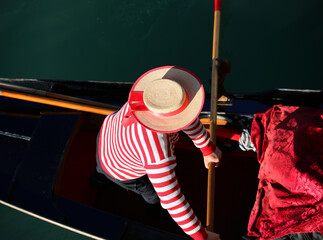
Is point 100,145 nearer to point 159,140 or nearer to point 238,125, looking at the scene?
point 159,140

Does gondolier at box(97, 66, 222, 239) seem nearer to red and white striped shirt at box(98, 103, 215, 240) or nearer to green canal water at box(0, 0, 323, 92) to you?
red and white striped shirt at box(98, 103, 215, 240)

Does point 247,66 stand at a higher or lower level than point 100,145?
higher

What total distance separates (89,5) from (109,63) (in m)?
0.69

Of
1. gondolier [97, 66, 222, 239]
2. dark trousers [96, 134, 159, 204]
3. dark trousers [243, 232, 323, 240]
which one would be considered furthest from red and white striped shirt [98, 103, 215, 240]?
dark trousers [243, 232, 323, 240]

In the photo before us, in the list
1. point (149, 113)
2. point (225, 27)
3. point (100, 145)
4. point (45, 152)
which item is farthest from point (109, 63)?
point (149, 113)

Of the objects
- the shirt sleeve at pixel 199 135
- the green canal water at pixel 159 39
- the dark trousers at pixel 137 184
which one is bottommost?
the dark trousers at pixel 137 184

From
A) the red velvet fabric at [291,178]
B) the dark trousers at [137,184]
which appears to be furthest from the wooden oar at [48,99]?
the red velvet fabric at [291,178]

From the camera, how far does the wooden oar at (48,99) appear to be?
1380mm

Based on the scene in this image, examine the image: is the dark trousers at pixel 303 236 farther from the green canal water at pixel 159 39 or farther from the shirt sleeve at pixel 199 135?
the green canal water at pixel 159 39

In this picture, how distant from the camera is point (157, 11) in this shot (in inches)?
108

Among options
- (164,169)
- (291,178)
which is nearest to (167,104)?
(164,169)

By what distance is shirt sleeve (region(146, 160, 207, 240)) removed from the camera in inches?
30.1

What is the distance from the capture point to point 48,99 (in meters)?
1.38

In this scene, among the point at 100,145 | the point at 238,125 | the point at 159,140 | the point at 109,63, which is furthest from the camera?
the point at 109,63
